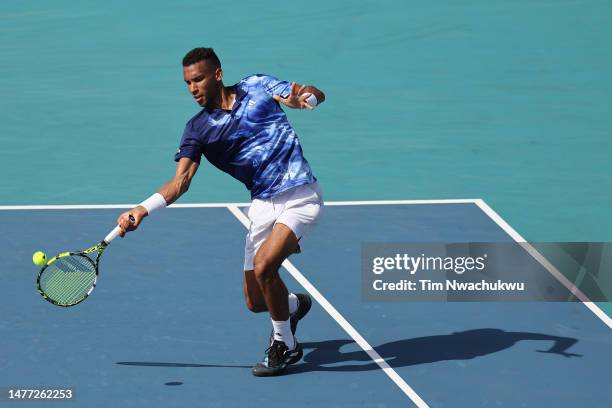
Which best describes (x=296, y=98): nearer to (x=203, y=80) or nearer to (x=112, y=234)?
(x=203, y=80)

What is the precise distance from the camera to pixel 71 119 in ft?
55.9

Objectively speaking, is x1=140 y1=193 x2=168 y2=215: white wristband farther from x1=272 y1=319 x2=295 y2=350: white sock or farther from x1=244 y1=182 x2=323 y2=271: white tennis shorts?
x1=272 y1=319 x2=295 y2=350: white sock

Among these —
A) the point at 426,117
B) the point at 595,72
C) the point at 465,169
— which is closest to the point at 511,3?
the point at 595,72

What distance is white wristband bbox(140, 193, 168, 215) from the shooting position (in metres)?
10.1

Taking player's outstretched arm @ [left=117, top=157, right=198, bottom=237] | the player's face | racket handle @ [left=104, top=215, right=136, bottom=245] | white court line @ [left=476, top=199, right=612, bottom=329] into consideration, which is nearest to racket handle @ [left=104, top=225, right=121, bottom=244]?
racket handle @ [left=104, top=215, right=136, bottom=245]

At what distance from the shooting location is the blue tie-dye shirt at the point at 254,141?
412 inches

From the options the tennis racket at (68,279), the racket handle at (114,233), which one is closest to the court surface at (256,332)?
the tennis racket at (68,279)

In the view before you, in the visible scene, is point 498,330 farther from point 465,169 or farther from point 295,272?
point 465,169

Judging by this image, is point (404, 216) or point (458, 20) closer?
point (404, 216)

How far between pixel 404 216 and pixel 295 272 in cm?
189

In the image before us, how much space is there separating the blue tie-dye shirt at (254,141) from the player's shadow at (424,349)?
1404 mm

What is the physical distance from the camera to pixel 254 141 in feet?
34.5

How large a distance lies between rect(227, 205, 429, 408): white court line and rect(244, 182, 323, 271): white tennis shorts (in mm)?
1173

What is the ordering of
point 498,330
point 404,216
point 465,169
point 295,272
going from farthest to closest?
point 465,169
point 404,216
point 295,272
point 498,330
